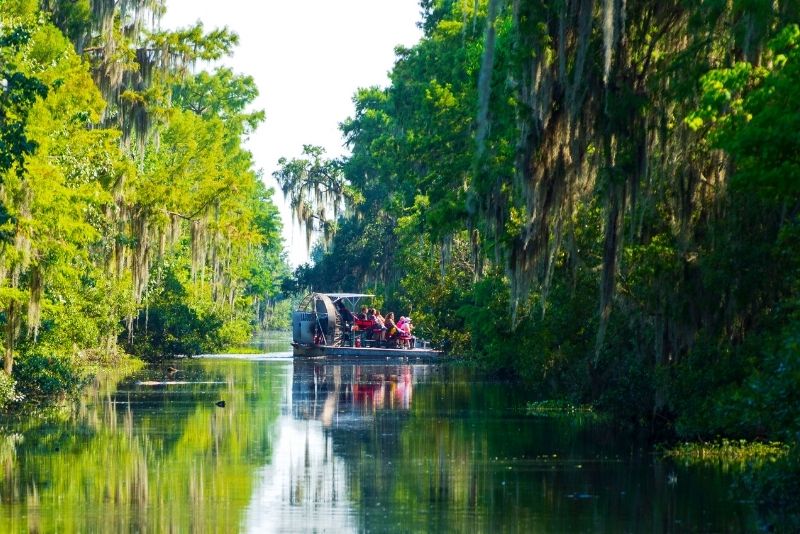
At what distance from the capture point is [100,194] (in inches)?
1268

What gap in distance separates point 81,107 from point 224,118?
4040cm

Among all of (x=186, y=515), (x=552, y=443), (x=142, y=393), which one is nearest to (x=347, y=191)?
(x=142, y=393)

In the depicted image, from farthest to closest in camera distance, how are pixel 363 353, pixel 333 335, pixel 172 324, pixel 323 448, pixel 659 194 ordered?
1. pixel 333 335
2. pixel 172 324
3. pixel 363 353
4. pixel 323 448
5. pixel 659 194

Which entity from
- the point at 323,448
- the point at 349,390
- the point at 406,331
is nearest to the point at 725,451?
the point at 323,448

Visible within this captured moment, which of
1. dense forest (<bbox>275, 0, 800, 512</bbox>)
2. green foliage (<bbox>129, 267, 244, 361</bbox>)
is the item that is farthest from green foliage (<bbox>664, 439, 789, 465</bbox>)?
green foliage (<bbox>129, 267, 244, 361</bbox>)

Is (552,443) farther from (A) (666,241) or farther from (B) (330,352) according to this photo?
(B) (330,352)

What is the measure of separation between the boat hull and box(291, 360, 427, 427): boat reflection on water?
143 inches

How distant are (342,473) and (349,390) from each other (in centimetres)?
1900

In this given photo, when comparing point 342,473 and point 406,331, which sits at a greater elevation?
point 406,331

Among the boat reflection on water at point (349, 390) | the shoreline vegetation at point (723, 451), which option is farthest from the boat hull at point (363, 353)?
the shoreline vegetation at point (723, 451)

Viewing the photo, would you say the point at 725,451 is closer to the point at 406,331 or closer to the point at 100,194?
the point at 100,194

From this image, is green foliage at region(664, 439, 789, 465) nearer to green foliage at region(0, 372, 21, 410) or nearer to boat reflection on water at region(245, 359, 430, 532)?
boat reflection on water at region(245, 359, 430, 532)

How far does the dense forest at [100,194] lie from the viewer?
27688 mm

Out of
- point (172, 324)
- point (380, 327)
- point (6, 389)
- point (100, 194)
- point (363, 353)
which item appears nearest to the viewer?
point (6, 389)
